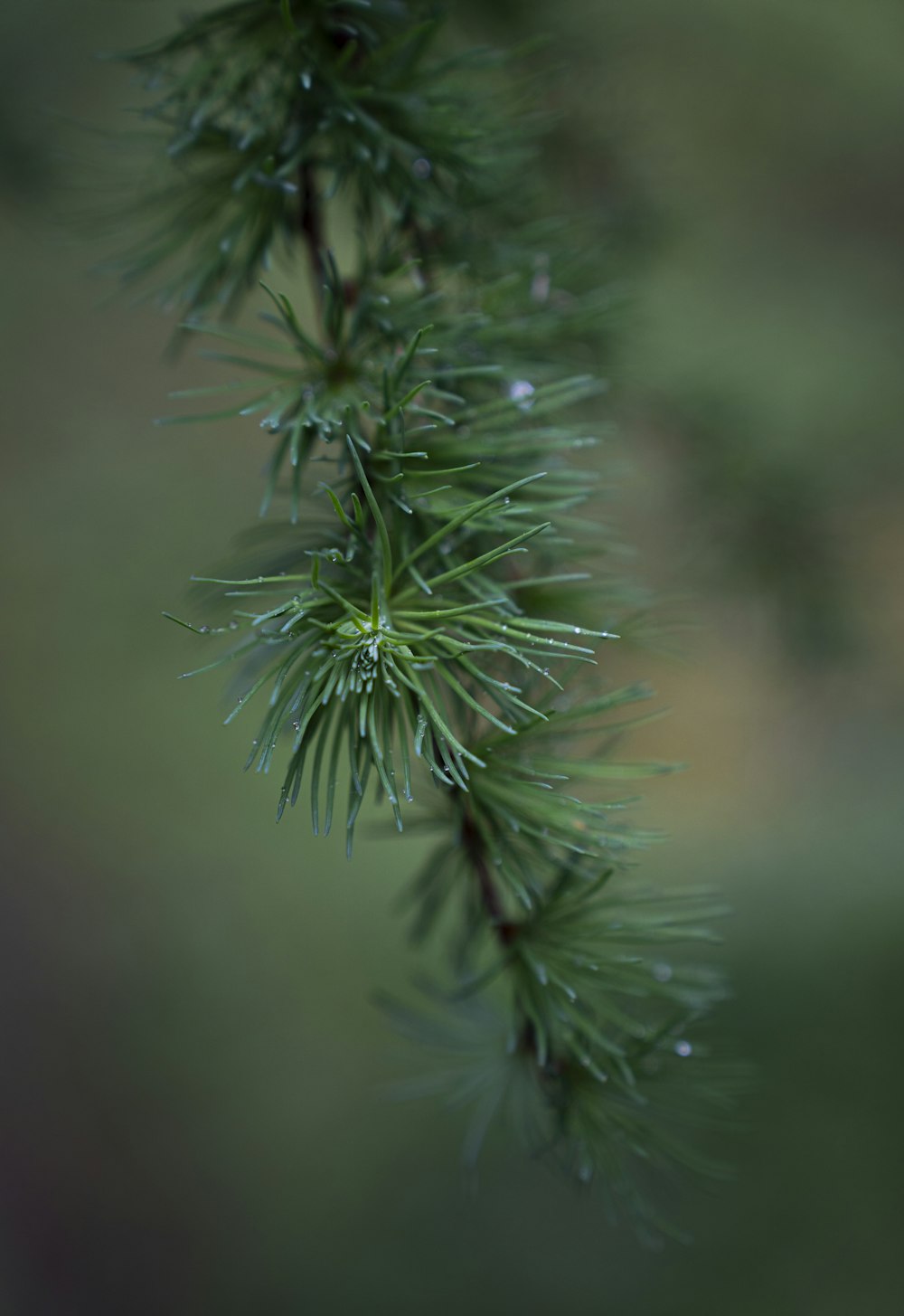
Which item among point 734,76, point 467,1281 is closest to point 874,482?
point 734,76

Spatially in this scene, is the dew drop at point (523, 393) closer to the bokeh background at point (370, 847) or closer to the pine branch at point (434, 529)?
the pine branch at point (434, 529)

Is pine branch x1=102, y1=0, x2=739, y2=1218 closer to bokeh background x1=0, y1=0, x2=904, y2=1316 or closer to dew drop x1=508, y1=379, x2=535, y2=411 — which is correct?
dew drop x1=508, y1=379, x2=535, y2=411

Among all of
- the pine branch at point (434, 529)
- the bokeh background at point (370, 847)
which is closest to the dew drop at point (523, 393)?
the pine branch at point (434, 529)

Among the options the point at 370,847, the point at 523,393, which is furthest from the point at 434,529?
the point at 370,847

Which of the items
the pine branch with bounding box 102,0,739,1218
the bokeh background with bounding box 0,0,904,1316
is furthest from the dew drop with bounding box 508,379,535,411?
the bokeh background with bounding box 0,0,904,1316

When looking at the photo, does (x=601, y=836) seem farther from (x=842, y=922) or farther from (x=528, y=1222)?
(x=528, y=1222)

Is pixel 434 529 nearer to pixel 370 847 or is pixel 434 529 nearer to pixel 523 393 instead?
pixel 523 393
